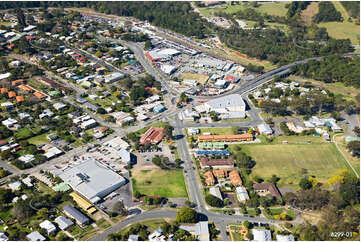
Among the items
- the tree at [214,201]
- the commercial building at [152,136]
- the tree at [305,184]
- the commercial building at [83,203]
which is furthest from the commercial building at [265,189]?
the commercial building at [83,203]

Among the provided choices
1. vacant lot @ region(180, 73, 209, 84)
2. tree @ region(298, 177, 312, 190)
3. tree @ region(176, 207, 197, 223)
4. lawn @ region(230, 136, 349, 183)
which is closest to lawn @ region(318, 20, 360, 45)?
vacant lot @ region(180, 73, 209, 84)

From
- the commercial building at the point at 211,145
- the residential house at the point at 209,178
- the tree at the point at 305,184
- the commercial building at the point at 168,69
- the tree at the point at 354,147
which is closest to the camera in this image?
the tree at the point at 305,184

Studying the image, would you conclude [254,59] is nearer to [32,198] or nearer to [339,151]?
[339,151]

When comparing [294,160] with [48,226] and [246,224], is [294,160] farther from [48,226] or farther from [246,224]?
[48,226]

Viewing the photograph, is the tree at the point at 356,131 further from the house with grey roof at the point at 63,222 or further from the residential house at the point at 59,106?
the residential house at the point at 59,106

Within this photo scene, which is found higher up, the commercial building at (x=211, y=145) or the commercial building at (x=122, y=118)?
the commercial building at (x=122, y=118)

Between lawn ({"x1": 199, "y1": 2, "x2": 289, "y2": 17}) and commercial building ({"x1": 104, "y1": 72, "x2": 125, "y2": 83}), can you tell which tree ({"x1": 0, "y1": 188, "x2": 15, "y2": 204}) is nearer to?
commercial building ({"x1": 104, "y1": 72, "x2": 125, "y2": 83})

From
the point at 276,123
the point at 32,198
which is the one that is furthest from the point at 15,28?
the point at 276,123

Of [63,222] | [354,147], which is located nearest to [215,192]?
[63,222]
